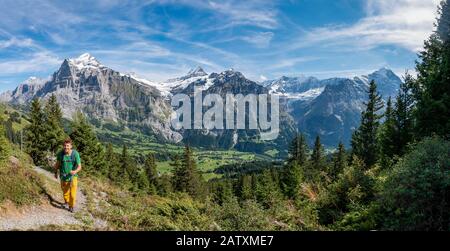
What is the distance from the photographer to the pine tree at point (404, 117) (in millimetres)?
39250

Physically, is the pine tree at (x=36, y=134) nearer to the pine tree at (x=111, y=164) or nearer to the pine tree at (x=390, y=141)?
the pine tree at (x=111, y=164)

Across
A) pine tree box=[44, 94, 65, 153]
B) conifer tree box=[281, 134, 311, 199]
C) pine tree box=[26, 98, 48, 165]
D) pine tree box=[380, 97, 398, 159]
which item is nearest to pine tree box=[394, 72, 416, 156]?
pine tree box=[380, 97, 398, 159]

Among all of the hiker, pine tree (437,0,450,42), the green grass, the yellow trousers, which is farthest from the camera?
pine tree (437,0,450,42)

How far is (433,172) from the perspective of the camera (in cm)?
1166

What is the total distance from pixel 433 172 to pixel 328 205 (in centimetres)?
756

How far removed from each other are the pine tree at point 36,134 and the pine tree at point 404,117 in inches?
1868

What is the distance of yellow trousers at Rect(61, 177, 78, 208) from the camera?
14.8m

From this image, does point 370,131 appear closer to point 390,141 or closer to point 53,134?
point 390,141

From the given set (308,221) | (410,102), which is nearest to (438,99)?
(308,221)

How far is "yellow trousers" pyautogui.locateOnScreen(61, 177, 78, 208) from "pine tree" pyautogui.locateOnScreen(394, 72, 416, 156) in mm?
33994

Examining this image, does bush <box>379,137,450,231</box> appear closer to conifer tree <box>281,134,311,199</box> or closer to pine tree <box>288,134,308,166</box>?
conifer tree <box>281,134,311,199</box>

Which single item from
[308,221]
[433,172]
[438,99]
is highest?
[438,99]

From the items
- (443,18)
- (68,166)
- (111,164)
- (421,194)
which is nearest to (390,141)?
(443,18)
